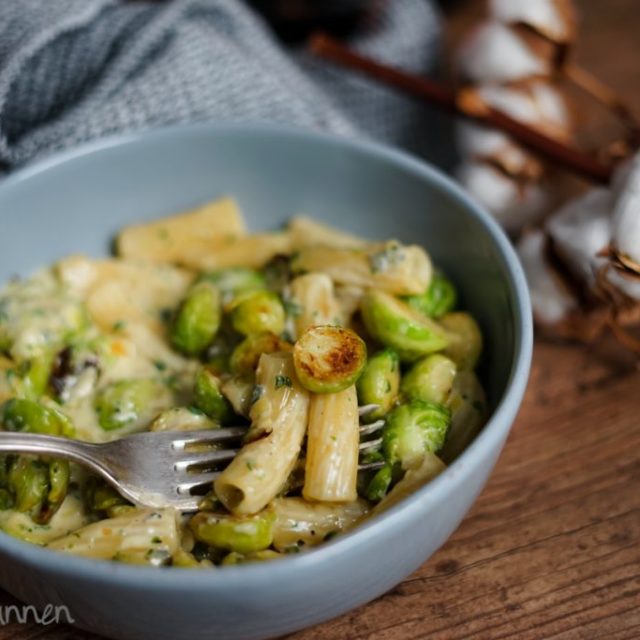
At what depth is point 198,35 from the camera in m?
2.23

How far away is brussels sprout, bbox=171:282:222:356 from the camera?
1.81 m

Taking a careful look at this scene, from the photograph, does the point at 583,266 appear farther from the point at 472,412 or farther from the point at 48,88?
the point at 48,88

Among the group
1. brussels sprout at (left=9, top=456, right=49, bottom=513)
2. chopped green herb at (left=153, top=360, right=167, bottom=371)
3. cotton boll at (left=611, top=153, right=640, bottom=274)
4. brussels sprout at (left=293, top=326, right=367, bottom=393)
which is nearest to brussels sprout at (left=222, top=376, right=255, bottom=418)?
brussels sprout at (left=293, top=326, right=367, bottom=393)

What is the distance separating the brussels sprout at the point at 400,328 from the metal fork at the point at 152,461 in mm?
261

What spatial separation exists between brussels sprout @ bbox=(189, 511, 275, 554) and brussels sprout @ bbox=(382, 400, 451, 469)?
0.25 meters

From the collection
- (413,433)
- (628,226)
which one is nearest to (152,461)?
(413,433)

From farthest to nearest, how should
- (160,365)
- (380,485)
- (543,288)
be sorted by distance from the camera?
1. (543,288)
2. (160,365)
3. (380,485)

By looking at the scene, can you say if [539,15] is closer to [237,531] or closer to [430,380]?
[430,380]

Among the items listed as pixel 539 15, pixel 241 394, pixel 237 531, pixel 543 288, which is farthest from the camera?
pixel 539 15

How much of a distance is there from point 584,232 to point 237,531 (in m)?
1.01

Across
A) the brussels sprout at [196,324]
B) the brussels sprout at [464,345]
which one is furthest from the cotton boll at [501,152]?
the brussels sprout at [196,324]

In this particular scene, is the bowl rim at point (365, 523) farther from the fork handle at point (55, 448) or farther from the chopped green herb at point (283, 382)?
the chopped green herb at point (283, 382)

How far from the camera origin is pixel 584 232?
1936 mm

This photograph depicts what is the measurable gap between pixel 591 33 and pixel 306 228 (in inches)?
61.2
